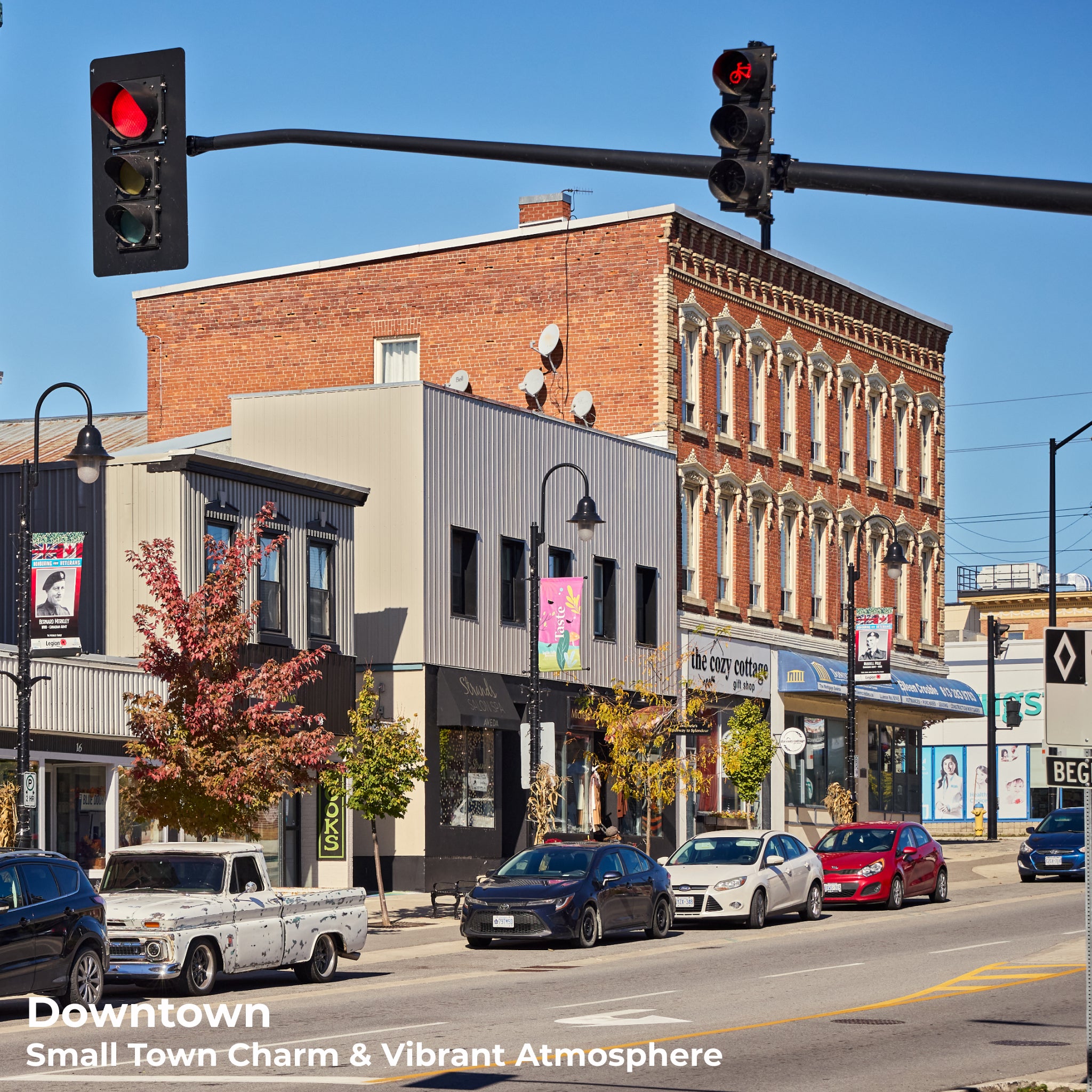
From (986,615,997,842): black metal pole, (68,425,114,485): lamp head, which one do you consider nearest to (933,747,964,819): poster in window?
(986,615,997,842): black metal pole

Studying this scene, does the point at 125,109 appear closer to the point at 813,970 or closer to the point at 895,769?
the point at 813,970

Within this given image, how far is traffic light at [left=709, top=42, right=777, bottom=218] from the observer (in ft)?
34.7

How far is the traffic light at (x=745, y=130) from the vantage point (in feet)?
34.7

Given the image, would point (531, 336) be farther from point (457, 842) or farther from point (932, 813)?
point (932, 813)

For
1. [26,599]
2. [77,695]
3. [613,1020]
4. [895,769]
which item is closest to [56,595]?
[26,599]

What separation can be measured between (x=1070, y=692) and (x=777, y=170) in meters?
3.89

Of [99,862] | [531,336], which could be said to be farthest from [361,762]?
[531,336]

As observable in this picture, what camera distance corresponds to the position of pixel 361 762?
97.3ft

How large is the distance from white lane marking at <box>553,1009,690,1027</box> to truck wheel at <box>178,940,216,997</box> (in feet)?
14.0

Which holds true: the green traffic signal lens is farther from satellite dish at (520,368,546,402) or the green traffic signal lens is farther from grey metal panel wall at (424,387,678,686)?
satellite dish at (520,368,546,402)

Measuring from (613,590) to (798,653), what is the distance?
10060mm

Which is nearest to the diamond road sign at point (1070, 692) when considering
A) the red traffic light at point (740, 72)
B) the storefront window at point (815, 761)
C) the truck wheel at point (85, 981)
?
the red traffic light at point (740, 72)

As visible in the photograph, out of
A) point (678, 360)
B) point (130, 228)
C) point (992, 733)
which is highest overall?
point (678, 360)

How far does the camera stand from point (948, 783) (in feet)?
254
